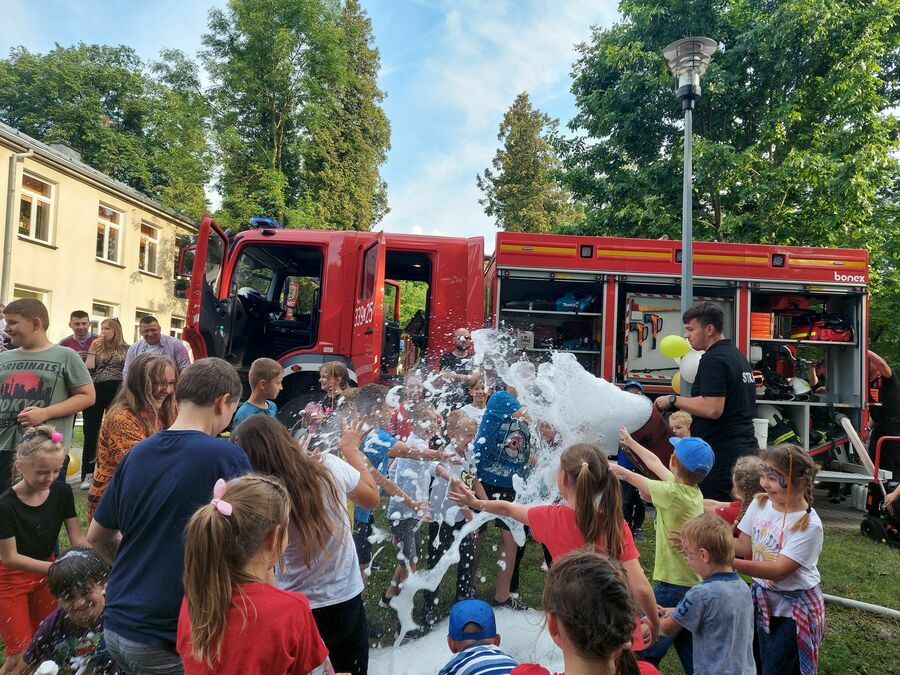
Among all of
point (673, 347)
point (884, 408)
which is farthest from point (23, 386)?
point (884, 408)

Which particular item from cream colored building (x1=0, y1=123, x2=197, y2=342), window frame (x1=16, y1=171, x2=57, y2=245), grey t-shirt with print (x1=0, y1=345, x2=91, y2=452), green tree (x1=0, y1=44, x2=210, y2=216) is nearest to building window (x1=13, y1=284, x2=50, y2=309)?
cream colored building (x1=0, y1=123, x2=197, y2=342)

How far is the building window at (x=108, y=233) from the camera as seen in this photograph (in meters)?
20.0

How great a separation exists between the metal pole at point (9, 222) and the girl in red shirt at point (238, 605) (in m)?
18.5

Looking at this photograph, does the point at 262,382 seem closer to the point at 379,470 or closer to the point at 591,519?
the point at 379,470

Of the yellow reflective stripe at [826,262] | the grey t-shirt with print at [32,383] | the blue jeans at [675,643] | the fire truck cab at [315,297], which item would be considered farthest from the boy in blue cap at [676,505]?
the yellow reflective stripe at [826,262]

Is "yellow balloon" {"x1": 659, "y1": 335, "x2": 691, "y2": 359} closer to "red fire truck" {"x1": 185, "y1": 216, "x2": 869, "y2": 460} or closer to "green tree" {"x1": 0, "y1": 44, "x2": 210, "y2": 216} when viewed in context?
"red fire truck" {"x1": 185, "y1": 216, "x2": 869, "y2": 460}

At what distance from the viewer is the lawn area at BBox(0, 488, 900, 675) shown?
136 inches

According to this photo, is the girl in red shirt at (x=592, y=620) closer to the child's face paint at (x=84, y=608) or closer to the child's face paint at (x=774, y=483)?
the child's face paint at (x=774, y=483)

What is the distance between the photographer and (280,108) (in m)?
22.0

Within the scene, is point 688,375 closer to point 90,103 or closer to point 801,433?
point 801,433

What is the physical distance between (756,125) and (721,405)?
1188cm

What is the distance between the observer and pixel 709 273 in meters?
7.39

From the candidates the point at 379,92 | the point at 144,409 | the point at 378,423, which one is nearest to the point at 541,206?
the point at 379,92

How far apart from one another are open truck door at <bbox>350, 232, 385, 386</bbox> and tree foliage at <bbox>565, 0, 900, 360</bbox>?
7.98 meters
